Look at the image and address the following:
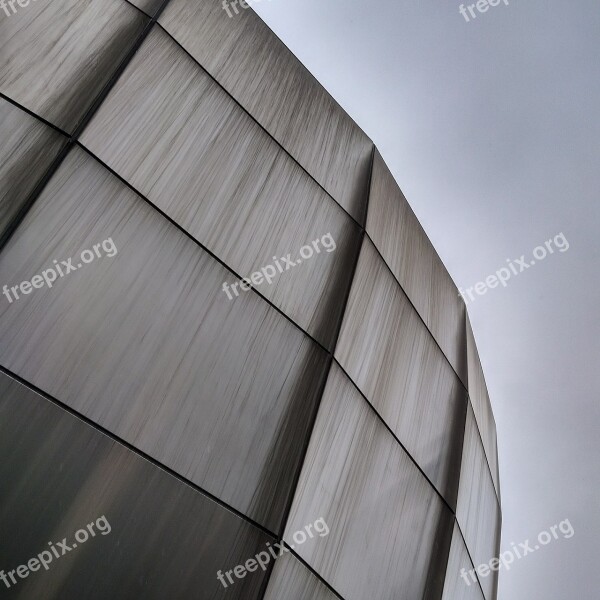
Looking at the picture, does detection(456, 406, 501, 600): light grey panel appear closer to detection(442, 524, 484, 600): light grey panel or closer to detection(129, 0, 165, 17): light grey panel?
detection(442, 524, 484, 600): light grey panel

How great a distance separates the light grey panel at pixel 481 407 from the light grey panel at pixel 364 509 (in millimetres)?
5458

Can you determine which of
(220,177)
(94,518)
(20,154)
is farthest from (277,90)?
(94,518)

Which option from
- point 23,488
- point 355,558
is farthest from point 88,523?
point 355,558

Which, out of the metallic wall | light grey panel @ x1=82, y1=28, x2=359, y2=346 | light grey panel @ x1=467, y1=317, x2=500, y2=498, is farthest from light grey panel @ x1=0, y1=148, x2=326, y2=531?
light grey panel @ x1=467, y1=317, x2=500, y2=498

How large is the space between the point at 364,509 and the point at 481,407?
9480mm

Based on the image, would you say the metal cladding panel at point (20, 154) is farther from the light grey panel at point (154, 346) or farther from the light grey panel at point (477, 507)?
the light grey panel at point (477, 507)

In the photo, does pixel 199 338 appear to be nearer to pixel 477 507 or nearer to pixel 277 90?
pixel 277 90

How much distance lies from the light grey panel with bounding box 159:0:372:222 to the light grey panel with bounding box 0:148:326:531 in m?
4.75

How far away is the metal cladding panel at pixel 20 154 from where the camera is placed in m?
10.1

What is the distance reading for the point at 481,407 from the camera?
21.1 m

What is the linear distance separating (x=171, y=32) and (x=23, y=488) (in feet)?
33.9

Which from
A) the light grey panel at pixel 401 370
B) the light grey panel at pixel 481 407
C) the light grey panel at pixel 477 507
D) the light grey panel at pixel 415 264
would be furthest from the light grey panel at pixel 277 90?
the light grey panel at pixel 477 507

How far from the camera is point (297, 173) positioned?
14.8 metres

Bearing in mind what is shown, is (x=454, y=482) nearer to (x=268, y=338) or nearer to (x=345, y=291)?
(x=345, y=291)
